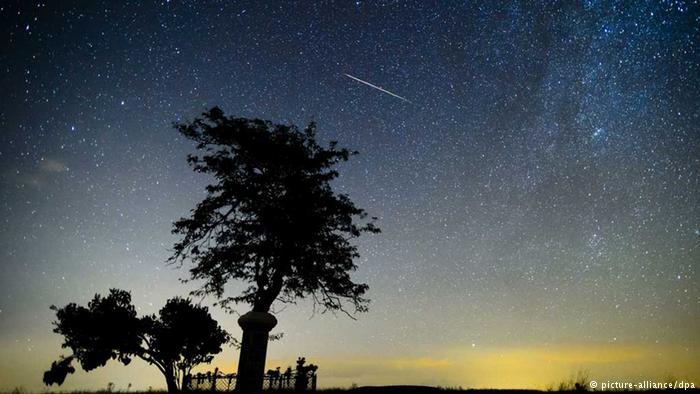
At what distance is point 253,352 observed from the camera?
11.0m

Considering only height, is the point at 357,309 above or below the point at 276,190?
below

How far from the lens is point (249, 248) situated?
19.8 metres

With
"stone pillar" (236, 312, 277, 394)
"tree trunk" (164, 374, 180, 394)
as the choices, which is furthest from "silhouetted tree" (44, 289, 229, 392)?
"stone pillar" (236, 312, 277, 394)

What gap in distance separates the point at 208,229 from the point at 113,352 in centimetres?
1274

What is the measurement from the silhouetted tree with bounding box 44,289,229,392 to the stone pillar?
17253 millimetres

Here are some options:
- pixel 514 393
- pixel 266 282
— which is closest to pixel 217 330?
pixel 266 282

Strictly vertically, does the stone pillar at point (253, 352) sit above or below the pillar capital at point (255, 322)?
below

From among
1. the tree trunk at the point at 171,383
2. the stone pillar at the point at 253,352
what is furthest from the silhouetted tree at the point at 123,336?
the stone pillar at the point at 253,352

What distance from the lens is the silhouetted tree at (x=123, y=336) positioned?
26781 mm

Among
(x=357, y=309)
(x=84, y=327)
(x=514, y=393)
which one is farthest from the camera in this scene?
(x=84, y=327)

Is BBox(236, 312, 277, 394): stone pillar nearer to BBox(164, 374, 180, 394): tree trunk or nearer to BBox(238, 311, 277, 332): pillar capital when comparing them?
BBox(238, 311, 277, 332): pillar capital

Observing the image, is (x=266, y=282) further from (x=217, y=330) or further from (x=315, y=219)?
(x=217, y=330)

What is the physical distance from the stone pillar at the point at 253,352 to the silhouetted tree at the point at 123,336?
56.6 ft

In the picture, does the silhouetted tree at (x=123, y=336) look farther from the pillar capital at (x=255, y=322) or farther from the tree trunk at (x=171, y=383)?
the pillar capital at (x=255, y=322)
